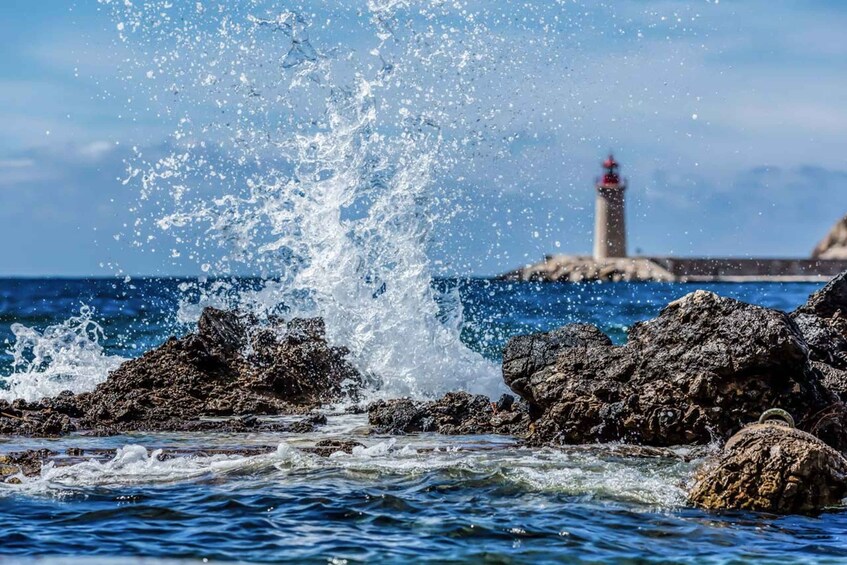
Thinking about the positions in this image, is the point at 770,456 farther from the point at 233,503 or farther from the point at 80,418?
the point at 80,418

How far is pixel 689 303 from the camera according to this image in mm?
9594

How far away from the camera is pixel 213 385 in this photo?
1225 centimetres

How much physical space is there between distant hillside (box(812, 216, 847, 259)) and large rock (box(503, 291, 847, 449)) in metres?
93.9

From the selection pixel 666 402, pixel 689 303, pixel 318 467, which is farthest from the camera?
pixel 689 303

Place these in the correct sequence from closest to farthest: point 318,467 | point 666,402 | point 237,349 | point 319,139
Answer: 1. point 318,467
2. point 666,402
3. point 237,349
4. point 319,139

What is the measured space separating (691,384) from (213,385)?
212 inches

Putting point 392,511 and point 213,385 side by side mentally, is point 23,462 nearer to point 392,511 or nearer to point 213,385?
point 392,511

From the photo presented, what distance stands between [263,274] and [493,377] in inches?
126

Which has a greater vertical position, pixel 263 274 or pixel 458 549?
pixel 263 274

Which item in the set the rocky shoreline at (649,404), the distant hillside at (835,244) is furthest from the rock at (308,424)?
the distant hillside at (835,244)

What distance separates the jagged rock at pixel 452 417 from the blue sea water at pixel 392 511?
0.89 metres

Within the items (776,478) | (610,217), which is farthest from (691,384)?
(610,217)

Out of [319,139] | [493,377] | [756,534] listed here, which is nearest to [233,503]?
[756,534]

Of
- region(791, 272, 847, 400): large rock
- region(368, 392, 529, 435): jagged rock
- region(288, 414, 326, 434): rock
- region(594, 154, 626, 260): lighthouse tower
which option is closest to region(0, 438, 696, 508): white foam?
region(368, 392, 529, 435): jagged rock
